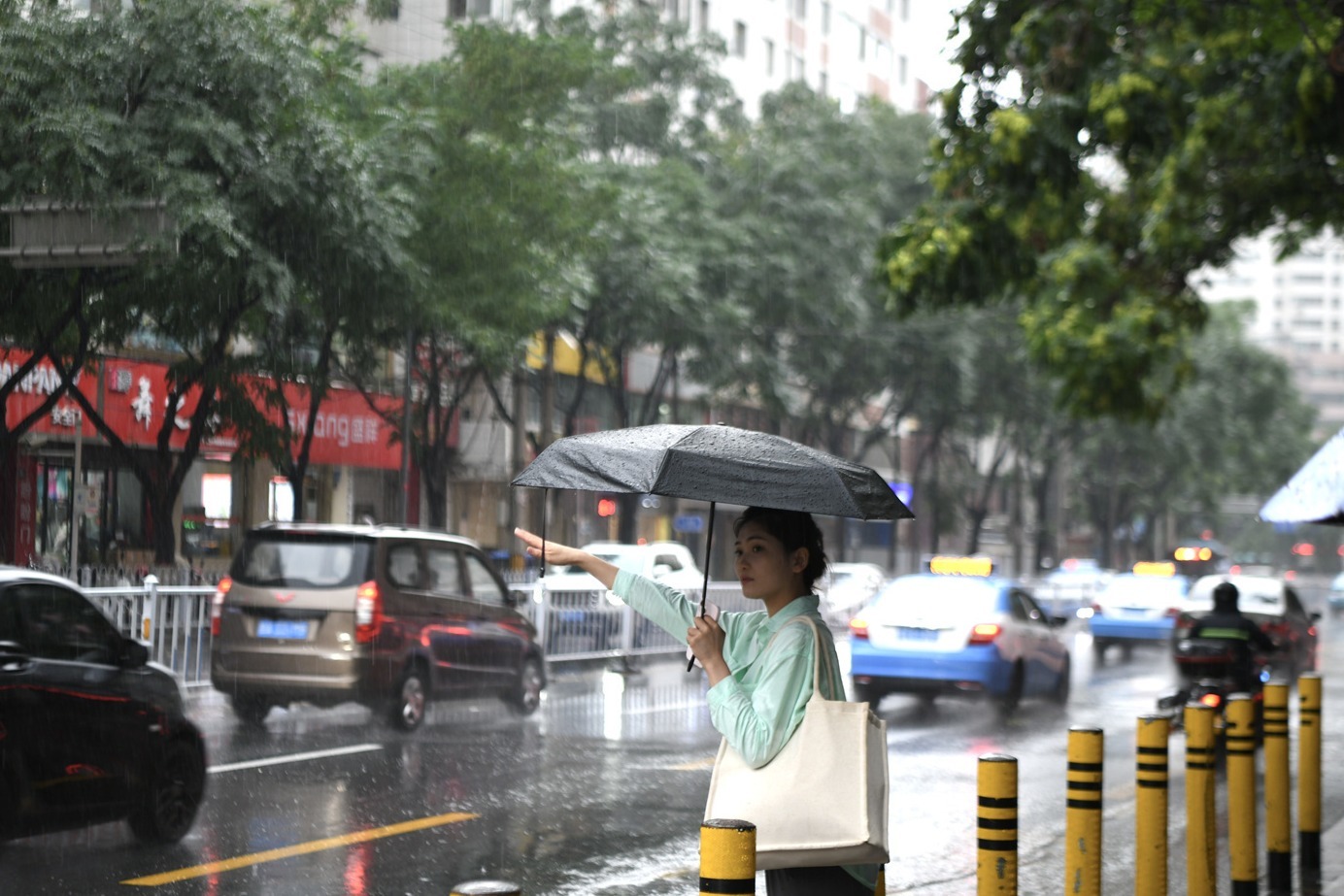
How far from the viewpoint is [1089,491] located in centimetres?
6525

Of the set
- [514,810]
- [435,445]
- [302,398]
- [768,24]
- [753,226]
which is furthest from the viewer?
[768,24]

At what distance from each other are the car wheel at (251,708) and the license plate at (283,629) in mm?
551

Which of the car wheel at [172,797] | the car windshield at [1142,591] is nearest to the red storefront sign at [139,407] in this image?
the car wheel at [172,797]

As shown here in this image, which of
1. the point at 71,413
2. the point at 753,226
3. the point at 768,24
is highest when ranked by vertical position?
the point at 768,24

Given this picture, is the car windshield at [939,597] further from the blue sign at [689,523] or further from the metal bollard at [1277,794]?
the blue sign at [689,523]

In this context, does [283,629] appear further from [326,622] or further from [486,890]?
[486,890]

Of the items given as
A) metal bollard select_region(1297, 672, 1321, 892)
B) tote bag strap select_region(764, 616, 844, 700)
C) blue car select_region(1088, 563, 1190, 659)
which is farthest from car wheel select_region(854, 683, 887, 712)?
tote bag strap select_region(764, 616, 844, 700)

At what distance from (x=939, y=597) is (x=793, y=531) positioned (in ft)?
43.6

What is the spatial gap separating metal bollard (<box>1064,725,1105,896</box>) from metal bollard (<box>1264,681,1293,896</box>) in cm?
224

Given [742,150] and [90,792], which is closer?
[90,792]

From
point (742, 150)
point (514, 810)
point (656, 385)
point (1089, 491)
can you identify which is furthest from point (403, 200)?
point (1089, 491)

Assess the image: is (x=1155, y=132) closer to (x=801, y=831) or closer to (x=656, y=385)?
(x=801, y=831)

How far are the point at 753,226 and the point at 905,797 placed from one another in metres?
23.4

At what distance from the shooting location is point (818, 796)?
3.77 m
